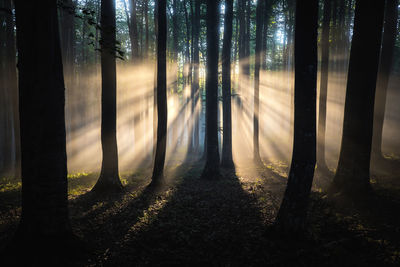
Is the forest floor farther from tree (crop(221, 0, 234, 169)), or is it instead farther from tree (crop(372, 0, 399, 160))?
tree (crop(221, 0, 234, 169))

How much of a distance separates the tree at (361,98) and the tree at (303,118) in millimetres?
3204

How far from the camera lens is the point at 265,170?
14.4 metres

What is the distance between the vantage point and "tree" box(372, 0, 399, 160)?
39.3 feet

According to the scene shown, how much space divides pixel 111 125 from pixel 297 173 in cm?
756

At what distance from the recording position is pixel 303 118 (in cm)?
460

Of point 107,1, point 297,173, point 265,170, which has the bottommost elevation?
point 265,170

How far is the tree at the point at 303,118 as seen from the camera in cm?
442

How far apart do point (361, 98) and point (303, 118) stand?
380cm

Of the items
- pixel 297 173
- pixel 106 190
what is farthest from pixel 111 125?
pixel 297 173

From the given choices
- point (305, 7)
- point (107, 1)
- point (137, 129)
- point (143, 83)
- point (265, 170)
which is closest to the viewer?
point (305, 7)

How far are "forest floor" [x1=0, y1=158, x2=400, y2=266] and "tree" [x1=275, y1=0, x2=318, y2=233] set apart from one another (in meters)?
0.60

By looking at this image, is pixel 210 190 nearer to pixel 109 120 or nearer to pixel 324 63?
pixel 109 120

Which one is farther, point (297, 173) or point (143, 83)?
point (143, 83)

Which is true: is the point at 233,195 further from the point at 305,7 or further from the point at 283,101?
the point at 283,101
